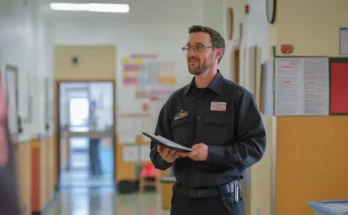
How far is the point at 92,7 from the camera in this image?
7.21 m

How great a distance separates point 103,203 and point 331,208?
5.54m

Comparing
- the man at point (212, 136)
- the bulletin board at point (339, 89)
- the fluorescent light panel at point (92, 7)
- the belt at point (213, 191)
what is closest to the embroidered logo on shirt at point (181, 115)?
the man at point (212, 136)

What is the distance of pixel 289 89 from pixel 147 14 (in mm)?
5359

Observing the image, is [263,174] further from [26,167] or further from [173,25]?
[173,25]

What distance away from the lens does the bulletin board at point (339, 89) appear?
3.30 m

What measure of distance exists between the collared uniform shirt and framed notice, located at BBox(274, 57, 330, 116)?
1104 millimetres

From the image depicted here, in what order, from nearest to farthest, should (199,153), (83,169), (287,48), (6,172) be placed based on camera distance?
1. (6,172)
2. (199,153)
3. (287,48)
4. (83,169)

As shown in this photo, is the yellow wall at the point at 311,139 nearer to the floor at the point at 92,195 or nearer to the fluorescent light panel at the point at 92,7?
the floor at the point at 92,195

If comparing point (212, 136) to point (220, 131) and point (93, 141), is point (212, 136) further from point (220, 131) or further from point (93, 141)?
point (93, 141)

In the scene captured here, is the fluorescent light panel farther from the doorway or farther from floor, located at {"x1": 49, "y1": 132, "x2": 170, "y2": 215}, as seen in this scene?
floor, located at {"x1": 49, "y1": 132, "x2": 170, "y2": 215}

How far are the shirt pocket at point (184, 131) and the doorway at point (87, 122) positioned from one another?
278 inches

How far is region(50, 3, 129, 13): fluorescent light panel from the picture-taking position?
704cm

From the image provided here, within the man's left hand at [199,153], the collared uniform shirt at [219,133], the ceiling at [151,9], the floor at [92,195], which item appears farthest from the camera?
the floor at [92,195]

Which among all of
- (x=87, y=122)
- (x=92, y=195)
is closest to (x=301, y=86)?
(x=92, y=195)
